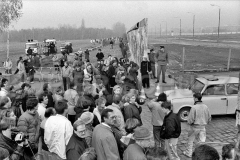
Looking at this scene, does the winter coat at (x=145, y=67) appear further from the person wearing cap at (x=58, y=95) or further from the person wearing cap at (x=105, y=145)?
the person wearing cap at (x=105, y=145)

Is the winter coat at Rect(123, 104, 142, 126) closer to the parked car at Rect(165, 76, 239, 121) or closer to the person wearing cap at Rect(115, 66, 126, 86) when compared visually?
the parked car at Rect(165, 76, 239, 121)

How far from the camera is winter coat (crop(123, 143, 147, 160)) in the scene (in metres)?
3.41

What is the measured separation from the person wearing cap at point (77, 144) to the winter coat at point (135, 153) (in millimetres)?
903

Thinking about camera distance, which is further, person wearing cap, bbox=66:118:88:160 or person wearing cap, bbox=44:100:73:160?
person wearing cap, bbox=44:100:73:160

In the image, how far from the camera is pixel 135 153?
3463 millimetres

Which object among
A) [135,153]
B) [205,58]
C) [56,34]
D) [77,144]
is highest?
[56,34]

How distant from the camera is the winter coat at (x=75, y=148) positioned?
414 cm

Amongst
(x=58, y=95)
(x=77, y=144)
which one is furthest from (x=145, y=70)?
(x=77, y=144)

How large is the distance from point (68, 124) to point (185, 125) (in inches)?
224

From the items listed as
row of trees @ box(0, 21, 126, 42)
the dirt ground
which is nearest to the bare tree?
the dirt ground

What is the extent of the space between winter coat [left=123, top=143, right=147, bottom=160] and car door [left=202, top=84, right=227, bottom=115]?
21.1 ft

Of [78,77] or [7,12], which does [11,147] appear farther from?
[7,12]

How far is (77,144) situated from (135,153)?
44.5 inches

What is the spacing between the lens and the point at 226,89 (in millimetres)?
9570
